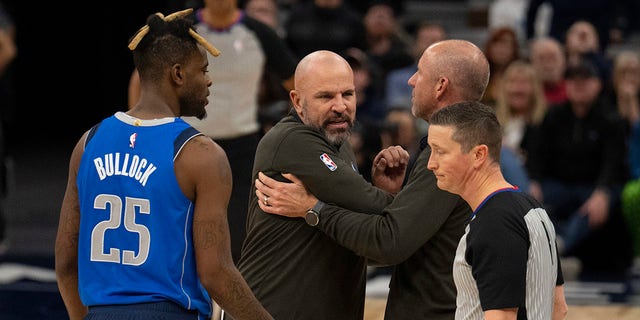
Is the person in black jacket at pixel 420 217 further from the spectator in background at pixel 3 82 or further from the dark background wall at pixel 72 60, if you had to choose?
the dark background wall at pixel 72 60

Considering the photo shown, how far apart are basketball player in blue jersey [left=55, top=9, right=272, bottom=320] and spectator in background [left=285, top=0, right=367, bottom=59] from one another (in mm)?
7630

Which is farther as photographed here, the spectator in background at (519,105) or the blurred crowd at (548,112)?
the spectator in background at (519,105)

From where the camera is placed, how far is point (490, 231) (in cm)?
346

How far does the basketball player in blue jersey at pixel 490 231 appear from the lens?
3432 millimetres

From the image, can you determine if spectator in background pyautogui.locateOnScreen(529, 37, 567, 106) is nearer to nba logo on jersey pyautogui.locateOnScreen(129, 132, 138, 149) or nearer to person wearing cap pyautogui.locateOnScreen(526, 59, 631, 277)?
person wearing cap pyautogui.locateOnScreen(526, 59, 631, 277)

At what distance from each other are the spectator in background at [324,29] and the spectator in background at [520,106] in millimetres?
1779

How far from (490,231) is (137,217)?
116 centimetres

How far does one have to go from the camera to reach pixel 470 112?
3.69 m

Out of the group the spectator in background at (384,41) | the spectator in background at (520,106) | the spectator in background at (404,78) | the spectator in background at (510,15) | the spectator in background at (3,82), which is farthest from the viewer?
the spectator in background at (510,15)

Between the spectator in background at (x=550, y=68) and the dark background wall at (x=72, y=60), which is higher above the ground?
the spectator in background at (x=550, y=68)

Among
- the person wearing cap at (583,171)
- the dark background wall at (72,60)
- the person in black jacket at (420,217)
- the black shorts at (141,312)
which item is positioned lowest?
the dark background wall at (72,60)

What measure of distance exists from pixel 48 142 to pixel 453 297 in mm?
13365

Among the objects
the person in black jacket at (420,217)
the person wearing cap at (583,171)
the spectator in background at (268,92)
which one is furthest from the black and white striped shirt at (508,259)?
the person wearing cap at (583,171)

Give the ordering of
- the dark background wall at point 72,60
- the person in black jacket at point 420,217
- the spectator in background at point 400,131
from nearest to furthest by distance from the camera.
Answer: the person in black jacket at point 420,217
the spectator in background at point 400,131
the dark background wall at point 72,60
